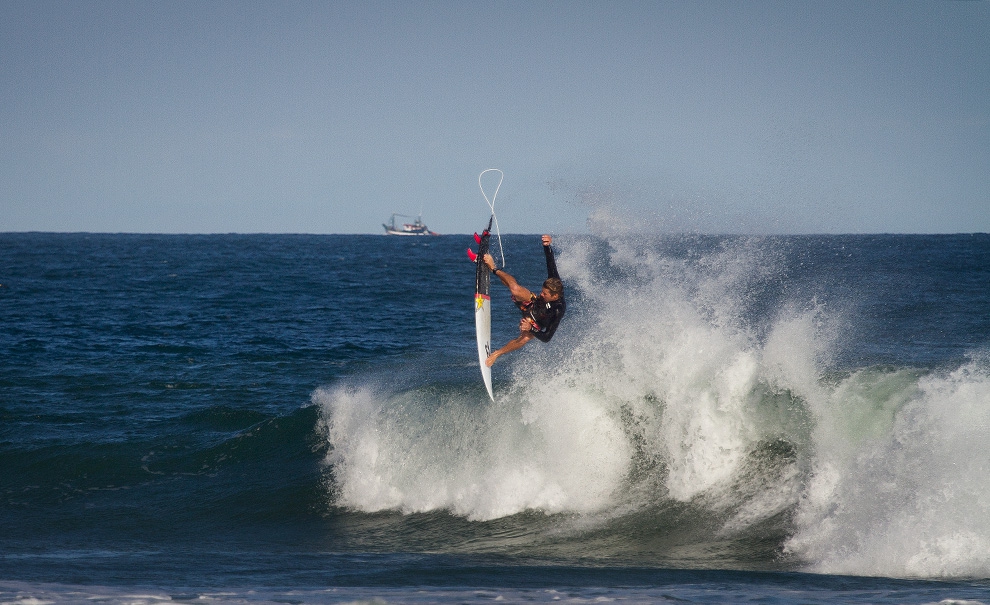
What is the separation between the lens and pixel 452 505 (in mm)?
9906

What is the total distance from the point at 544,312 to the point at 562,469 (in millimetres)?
2062

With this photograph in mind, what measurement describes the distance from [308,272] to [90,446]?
3724cm

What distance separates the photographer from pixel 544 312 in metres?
9.13

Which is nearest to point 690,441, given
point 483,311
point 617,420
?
point 617,420

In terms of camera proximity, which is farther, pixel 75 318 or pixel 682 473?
pixel 75 318

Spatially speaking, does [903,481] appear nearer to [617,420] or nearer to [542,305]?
[617,420]

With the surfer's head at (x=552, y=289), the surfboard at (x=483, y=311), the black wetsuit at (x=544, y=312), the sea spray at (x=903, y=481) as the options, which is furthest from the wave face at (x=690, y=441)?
the surfer's head at (x=552, y=289)

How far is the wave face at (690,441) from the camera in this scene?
7.54 m

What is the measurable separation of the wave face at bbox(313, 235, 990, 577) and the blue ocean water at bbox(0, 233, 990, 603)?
3 cm

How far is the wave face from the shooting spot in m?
7.54

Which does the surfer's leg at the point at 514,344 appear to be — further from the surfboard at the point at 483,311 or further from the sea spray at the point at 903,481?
the sea spray at the point at 903,481

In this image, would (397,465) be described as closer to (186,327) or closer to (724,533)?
(724,533)

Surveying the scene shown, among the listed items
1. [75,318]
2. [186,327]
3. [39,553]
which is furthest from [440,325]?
[39,553]

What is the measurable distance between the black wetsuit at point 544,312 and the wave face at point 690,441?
5.26ft
